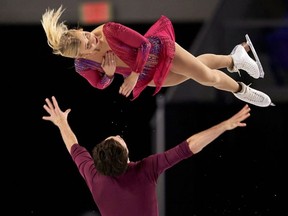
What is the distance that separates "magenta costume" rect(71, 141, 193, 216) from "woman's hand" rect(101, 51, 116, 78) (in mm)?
366

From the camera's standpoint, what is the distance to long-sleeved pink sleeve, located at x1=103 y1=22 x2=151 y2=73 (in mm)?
2648

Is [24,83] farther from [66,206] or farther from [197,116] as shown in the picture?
[197,116]

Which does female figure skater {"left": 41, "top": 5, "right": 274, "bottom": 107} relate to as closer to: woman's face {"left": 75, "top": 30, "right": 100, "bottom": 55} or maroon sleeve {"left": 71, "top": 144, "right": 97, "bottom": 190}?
woman's face {"left": 75, "top": 30, "right": 100, "bottom": 55}

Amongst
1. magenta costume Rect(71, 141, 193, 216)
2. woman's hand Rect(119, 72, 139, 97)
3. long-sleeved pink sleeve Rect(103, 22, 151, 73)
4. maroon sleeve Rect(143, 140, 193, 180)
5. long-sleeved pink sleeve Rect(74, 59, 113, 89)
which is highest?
long-sleeved pink sleeve Rect(103, 22, 151, 73)

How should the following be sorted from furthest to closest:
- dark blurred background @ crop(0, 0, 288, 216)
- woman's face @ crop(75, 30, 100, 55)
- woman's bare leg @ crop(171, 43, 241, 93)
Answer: dark blurred background @ crop(0, 0, 288, 216) < woman's bare leg @ crop(171, 43, 241, 93) < woman's face @ crop(75, 30, 100, 55)

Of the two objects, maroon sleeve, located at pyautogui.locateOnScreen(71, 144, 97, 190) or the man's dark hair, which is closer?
the man's dark hair

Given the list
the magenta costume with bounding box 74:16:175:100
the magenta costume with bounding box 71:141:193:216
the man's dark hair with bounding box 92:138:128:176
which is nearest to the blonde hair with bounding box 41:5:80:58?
the magenta costume with bounding box 74:16:175:100

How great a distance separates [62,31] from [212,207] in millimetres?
1823

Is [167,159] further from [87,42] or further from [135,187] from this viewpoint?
[87,42]

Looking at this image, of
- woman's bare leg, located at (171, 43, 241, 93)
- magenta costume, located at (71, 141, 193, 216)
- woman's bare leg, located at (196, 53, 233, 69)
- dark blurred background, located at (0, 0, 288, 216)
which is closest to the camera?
magenta costume, located at (71, 141, 193, 216)

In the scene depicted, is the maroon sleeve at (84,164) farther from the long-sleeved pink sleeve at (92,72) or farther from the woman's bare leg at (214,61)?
Result: the woman's bare leg at (214,61)

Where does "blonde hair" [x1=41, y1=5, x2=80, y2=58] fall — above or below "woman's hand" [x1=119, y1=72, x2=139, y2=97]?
above

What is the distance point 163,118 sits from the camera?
4.43 metres

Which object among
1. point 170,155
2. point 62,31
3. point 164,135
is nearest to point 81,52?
point 62,31
